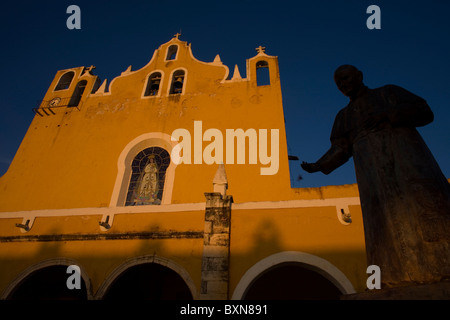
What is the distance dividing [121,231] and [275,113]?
6092mm

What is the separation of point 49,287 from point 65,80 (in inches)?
391

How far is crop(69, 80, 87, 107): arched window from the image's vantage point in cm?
1176

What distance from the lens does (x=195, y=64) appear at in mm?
11703

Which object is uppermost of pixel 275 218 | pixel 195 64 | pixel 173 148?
pixel 195 64

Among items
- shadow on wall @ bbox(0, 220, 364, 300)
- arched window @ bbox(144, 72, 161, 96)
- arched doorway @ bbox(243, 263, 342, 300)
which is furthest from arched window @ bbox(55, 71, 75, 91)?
arched doorway @ bbox(243, 263, 342, 300)

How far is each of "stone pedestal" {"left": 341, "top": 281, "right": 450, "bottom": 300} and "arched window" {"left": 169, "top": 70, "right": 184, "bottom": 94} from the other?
1083 centimetres

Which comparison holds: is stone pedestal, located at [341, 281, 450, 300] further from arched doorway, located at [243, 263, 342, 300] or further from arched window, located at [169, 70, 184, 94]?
arched window, located at [169, 70, 184, 94]

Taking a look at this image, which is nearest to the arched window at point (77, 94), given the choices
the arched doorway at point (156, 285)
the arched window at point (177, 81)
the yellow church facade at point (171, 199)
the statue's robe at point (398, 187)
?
the yellow church facade at point (171, 199)

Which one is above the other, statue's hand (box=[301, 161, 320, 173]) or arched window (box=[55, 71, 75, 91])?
arched window (box=[55, 71, 75, 91])

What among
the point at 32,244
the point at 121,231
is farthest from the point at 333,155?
the point at 32,244

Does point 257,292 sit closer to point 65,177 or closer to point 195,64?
point 65,177

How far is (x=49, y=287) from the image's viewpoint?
7.62 metres

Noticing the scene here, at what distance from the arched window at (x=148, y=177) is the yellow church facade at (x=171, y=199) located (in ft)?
0.14

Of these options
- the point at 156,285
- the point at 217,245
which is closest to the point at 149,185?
the point at 156,285
